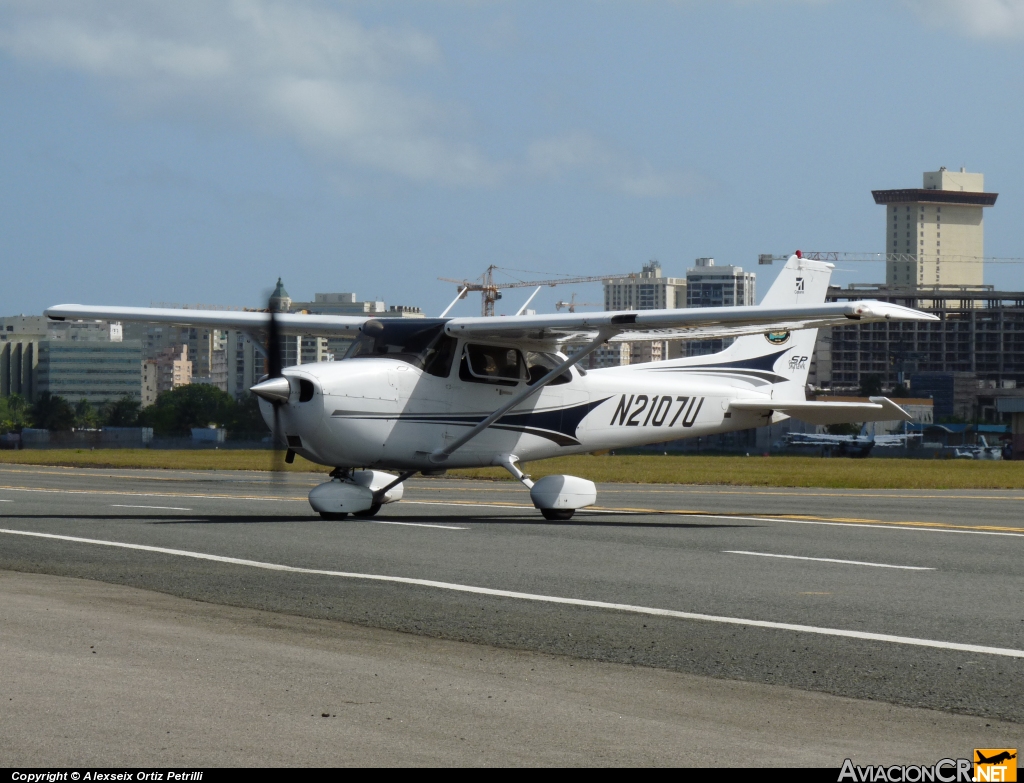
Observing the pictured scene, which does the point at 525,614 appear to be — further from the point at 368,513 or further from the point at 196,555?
the point at 368,513

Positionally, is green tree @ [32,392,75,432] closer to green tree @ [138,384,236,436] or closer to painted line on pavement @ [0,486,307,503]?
green tree @ [138,384,236,436]

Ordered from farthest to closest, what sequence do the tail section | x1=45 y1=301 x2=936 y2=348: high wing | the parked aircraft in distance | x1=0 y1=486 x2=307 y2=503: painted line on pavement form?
the parked aircraft in distance → x1=0 y1=486 x2=307 y2=503: painted line on pavement → the tail section → x1=45 y1=301 x2=936 y2=348: high wing

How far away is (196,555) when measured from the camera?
13.4 m

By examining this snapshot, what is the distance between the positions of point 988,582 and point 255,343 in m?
12.1

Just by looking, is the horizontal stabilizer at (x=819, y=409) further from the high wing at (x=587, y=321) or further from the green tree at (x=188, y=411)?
the green tree at (x=188, y=411)

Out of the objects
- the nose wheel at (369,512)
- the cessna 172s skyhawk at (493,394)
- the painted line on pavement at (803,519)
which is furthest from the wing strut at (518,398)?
the painted line on pavement at (803,519)

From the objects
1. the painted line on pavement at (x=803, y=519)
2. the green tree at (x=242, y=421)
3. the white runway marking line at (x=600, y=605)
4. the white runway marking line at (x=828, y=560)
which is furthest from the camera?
the green tree at (x=242, y=421)

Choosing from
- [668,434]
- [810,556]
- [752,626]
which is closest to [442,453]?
[668,434]

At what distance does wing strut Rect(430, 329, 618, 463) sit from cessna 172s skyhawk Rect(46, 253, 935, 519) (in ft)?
0.07

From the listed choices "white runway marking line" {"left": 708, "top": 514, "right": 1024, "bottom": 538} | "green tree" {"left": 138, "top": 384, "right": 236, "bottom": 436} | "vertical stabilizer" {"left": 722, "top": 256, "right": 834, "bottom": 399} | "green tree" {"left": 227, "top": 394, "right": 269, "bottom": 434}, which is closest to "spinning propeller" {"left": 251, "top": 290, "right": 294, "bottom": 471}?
"green tree" {"left": 227, "top": 394, "right": 269, "bottom": 434}

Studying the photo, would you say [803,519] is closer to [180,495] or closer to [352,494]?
[352,494]

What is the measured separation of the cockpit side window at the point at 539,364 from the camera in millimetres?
20094

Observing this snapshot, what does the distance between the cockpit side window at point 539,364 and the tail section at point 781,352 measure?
3373mm

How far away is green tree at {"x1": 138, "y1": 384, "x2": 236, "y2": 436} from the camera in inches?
4776
